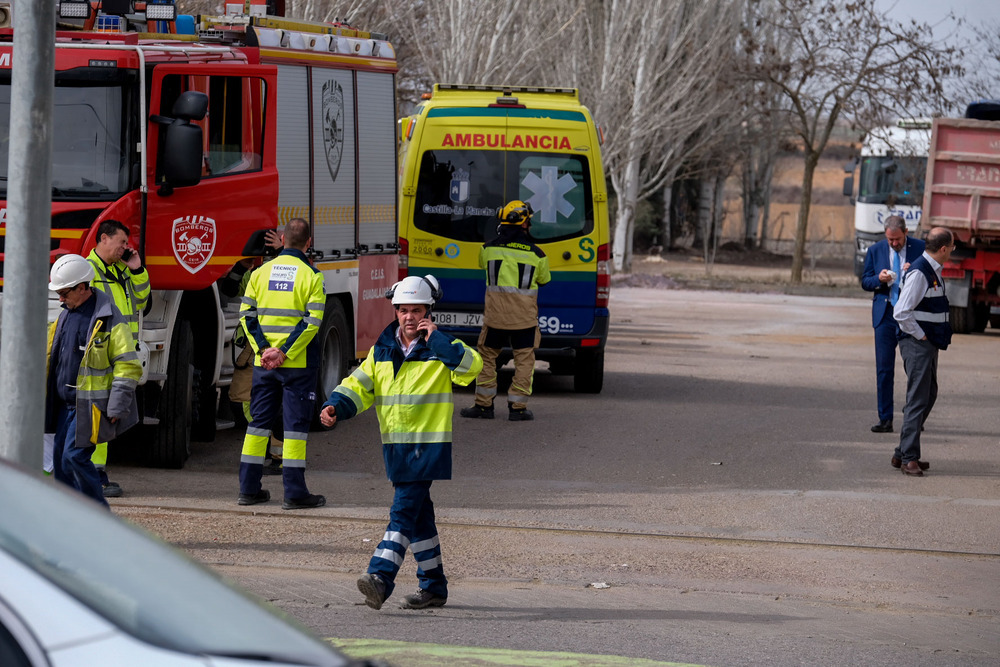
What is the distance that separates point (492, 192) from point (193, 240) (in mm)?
4874

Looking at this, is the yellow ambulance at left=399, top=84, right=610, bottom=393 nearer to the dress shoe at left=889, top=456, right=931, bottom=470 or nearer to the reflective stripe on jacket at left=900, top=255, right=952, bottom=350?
the dress shoe at left=889, top=456, right=931, bottom=470

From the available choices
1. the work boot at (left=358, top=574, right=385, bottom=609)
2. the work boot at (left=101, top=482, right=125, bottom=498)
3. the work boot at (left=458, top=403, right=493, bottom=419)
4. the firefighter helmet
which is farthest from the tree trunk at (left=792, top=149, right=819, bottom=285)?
the work boot at (left=358, top=574, right=385, bottom=609)

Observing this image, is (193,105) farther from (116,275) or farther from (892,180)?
(892,180)

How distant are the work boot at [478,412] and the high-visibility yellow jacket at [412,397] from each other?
6.11 m

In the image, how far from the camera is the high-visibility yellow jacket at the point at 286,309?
8.39 metres

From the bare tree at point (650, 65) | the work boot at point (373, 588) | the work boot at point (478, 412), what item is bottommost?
the work boot at point (478, 412)

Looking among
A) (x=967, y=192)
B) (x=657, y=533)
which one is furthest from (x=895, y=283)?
(x=967, y=192)

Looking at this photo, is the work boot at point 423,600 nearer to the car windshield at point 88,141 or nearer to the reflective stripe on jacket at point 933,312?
the car windshield at point 88,141

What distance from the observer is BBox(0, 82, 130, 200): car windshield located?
29.2ft

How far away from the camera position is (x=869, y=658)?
5.64 meters

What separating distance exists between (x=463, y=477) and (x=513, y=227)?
10.9 feet

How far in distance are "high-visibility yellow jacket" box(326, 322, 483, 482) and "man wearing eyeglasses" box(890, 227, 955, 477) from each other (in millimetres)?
4866

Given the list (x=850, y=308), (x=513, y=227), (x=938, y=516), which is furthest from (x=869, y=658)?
(x=850, y=308)

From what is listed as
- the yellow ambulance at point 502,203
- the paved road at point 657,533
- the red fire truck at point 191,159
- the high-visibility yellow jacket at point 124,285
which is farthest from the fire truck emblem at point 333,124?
the high-visibility yellow jacket at point 124,285
